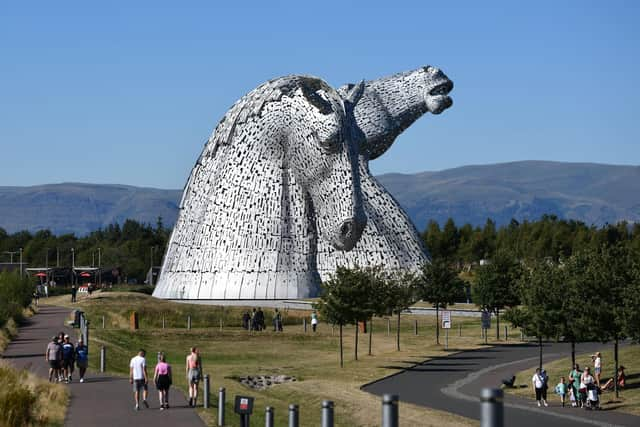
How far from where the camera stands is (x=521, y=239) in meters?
145

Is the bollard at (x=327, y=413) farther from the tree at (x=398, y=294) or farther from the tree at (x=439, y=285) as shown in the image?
the tree at (x=439, y=285)

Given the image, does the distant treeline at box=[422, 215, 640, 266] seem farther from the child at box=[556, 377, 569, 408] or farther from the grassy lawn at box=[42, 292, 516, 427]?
the child at box=[556, 377, 569, 408]

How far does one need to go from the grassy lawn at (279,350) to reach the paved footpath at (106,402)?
0.76 metres

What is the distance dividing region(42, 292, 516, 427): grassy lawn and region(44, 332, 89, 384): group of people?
3.69 metres

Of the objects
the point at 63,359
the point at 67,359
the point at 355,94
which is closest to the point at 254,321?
the point at 355,94

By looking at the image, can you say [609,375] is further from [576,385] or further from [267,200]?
[267,200]

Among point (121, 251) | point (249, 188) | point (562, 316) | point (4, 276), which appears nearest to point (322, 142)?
point (249, 188)

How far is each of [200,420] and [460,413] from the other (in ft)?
28.9

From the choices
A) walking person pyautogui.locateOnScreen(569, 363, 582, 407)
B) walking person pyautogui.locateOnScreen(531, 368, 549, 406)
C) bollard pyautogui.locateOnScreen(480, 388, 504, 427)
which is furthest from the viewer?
walking person pyautogui.locateOnScreen(569, 363, 582, 407)

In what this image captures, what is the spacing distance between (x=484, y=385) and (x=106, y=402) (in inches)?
570

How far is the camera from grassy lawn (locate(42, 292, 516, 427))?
29719mm

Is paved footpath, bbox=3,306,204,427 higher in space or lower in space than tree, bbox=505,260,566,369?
lower

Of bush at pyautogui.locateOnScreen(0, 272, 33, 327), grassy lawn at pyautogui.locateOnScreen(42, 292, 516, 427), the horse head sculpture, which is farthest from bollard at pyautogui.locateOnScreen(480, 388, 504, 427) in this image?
the horse head sculpture

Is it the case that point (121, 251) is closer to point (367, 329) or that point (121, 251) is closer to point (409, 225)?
point (409, 225)
